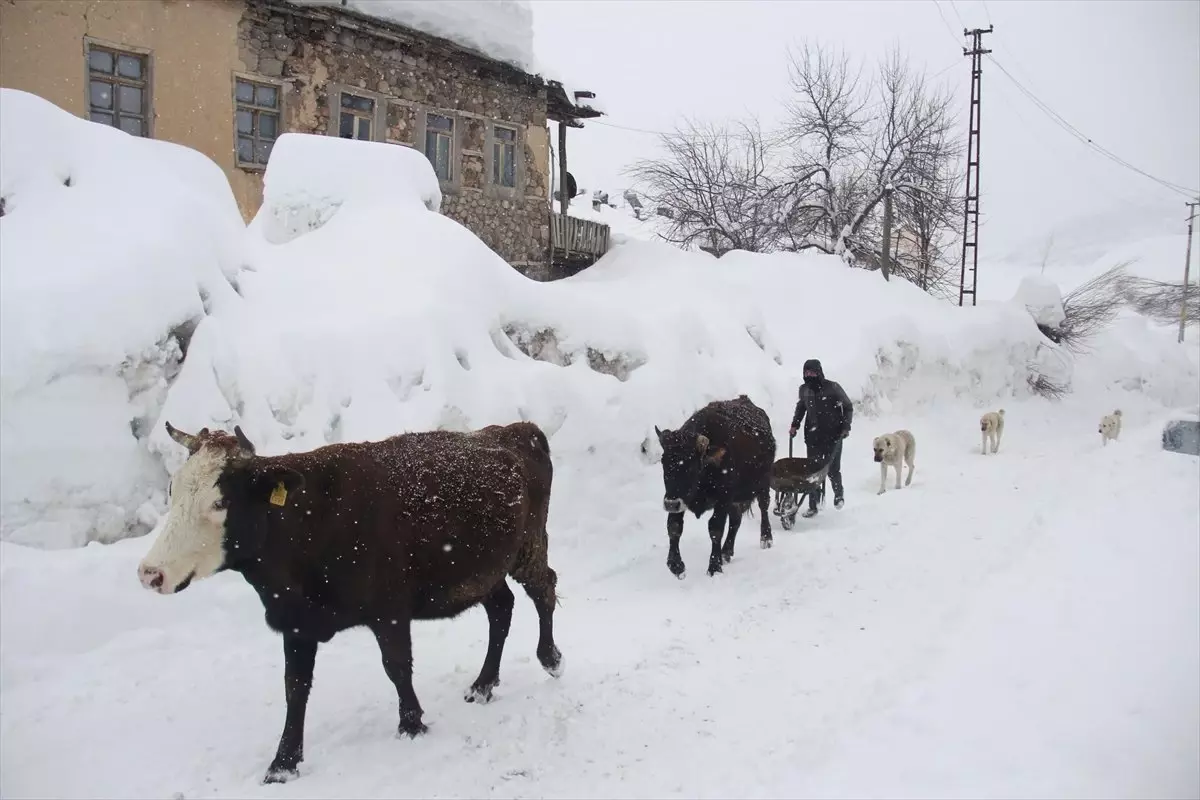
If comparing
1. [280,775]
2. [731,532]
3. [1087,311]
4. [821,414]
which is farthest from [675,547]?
[1087,311]

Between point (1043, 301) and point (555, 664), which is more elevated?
point (1043, 301)

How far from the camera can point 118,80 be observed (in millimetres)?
13336

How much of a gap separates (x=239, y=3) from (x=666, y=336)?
31.5ft

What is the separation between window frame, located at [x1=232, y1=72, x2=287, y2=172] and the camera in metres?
14.7

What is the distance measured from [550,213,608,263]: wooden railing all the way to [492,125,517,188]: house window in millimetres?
1313

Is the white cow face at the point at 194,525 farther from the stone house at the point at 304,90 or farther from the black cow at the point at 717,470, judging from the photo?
the stone house at the point at 304,90

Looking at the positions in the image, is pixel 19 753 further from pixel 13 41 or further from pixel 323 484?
pixel 13 41

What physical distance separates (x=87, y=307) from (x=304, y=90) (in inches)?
419

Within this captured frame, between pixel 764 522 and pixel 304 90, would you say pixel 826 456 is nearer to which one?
pixel 764 522

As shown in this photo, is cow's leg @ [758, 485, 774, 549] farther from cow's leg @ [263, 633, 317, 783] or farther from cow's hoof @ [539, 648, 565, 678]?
cow's leg @ [263, 633, 317, 783]

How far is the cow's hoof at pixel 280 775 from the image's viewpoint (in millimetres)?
4012

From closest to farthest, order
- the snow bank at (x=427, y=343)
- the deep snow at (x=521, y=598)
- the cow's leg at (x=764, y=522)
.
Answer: the deep snow at (x=521, y=598) → the snow bank at (x=427, y=343) → the cow's leg at (x=764, y=522)

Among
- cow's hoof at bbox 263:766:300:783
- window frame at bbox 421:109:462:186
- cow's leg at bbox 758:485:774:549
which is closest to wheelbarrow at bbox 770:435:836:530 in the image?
cow's leg at bbox 758:485:774:549

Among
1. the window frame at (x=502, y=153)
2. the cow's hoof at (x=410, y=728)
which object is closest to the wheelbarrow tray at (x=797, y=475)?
the cow's hoof at (x=410, y=728)
